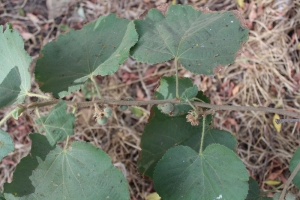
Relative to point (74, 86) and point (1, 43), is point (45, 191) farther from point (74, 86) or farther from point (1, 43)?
point (1, 43)

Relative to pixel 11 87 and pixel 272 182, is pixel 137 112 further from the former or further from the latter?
pixel 11 87

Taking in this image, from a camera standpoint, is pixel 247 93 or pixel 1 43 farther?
pixel 247 93

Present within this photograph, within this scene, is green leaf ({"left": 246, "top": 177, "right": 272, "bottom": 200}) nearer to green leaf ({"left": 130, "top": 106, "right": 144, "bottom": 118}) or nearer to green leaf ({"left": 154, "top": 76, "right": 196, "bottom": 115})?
green leaf ({"left": 154, "top": 76, "right": 196, "bottom": 115})

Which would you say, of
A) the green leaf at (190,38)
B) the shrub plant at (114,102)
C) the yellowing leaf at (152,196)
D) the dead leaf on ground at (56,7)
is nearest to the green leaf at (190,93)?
the shrub plant at (114,102)

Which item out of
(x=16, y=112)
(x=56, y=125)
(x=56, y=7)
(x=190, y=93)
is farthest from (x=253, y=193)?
(x=56, y=7)

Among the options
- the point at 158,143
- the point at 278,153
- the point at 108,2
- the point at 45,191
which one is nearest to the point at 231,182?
the point at 158,143

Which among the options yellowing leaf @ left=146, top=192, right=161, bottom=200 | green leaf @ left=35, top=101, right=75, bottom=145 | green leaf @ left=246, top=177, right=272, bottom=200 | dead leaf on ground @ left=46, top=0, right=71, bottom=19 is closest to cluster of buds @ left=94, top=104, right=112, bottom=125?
green leaf @ left=35, top=101, right=75, bottom=145
